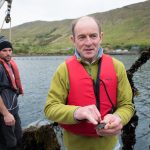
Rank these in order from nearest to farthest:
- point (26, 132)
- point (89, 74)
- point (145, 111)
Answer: point (89, 74) < point (26, 132) < point (145, 111)

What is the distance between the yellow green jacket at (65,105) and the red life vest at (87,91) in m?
0.07

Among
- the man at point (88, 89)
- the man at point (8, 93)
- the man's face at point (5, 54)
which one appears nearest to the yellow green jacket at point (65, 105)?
the man at point (88, 89)

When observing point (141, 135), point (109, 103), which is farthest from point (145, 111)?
point (109, 103)

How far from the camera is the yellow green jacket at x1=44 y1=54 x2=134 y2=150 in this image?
376 cm

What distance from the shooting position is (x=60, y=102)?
380 cm

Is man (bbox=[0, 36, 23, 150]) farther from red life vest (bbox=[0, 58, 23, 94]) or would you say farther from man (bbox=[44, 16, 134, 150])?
man (bbox=[44, 16, 134, 150])

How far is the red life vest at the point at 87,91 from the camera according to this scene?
12.5ft

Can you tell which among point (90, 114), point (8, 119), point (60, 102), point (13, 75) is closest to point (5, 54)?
point (13, 75)

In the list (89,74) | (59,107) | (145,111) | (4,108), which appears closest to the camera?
(59,107)

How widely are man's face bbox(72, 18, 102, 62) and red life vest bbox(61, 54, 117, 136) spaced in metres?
0.20

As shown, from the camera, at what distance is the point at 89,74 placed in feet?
13.0

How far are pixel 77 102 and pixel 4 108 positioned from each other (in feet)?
11.2

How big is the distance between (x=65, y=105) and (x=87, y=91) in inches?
12.6

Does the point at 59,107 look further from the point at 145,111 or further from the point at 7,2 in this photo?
the point at 145,111
